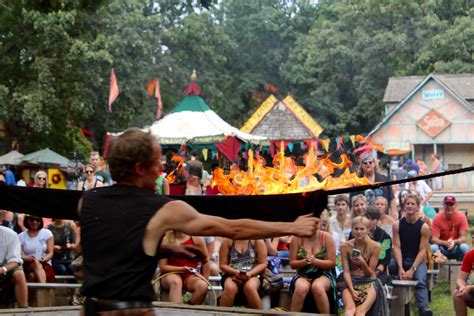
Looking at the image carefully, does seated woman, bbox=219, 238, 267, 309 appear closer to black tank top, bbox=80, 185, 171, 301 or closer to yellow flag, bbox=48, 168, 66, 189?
black tank top, bbox=80, 185, 171, 301

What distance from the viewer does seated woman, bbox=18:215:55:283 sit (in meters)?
10.7

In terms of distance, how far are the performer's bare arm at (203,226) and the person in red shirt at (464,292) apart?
3.95 metres

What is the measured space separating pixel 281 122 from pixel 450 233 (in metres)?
33.8

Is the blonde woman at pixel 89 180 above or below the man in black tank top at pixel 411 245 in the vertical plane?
above

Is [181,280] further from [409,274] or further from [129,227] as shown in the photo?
[129,227]

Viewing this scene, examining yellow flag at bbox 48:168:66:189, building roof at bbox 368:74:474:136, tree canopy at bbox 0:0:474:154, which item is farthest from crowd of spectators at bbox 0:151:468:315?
building roof at bbox 368:74:474:136

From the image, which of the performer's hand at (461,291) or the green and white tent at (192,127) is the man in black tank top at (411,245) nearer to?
the performer's hand at (461,291)

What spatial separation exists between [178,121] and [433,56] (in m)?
27.5

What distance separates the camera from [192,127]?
94.0 ft

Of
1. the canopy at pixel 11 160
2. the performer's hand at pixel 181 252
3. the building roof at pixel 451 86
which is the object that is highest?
the building roof at pixel 451 86

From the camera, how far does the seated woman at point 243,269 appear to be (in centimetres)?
945

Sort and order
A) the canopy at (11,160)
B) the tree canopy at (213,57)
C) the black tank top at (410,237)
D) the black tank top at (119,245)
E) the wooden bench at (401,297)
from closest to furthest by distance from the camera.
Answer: the black tank top at (119,245)
the wooden bench at (401,297)
the black tank top at (410,237)
the canopy at (11,160)
the tree canopy at (213,57)

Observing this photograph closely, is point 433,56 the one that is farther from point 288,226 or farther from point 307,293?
point 288,226

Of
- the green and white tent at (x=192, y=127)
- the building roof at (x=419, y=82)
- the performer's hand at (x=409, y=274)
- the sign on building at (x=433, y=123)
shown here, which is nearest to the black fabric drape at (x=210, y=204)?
the performer's hand at (x=409, y=274)
